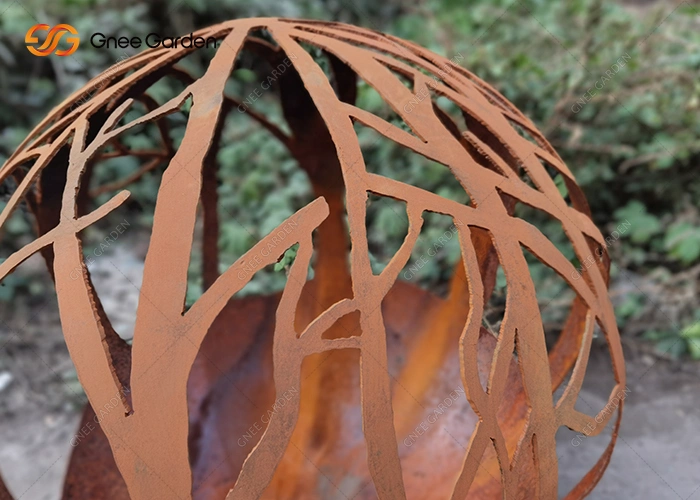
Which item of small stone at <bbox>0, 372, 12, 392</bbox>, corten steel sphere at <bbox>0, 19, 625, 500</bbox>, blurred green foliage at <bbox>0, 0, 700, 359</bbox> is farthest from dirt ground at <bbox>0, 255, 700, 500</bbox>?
corten steel sphere at <bbox>0, 19, 625, 500</bbox>

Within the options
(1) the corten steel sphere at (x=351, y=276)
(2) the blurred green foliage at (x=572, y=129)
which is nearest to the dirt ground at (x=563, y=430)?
(2) the blurred green foliage at (x=572, y=129)

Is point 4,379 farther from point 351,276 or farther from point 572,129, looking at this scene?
point 572,129

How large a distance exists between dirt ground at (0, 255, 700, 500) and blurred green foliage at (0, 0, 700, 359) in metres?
0.21

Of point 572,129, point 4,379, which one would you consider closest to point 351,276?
point 572,129

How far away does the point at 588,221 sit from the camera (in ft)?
2.88

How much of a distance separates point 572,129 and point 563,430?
94cm

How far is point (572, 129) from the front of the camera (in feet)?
5.86

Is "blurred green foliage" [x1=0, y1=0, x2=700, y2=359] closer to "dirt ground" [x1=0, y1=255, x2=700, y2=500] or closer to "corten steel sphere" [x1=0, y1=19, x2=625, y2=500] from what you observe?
"dirt ground" [x1=0, y1=255, x2=700, y2=500]

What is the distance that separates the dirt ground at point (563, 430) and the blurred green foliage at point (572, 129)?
0.68ft

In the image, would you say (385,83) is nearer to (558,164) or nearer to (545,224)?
(558,164)

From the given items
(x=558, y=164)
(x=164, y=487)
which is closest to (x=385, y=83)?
(x=558, y=164)

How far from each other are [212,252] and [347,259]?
1.25 ft

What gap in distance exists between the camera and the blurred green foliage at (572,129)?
1737 millimetres

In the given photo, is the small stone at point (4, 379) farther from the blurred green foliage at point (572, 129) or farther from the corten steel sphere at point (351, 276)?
the corten steel sphere at point (351, 276)
